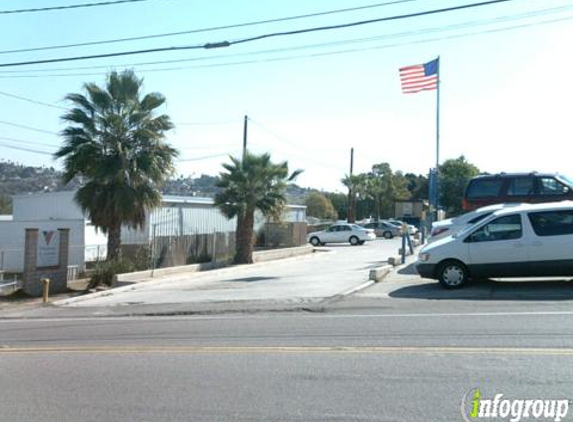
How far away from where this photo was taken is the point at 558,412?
541 centimetres

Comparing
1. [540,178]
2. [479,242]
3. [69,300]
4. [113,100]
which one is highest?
[113,100]

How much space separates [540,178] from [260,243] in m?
20.6

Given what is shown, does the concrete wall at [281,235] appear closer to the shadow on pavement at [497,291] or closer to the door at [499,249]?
the shadow on pavement at [497,291]

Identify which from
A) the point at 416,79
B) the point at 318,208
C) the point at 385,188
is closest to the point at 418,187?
the point at 385,188

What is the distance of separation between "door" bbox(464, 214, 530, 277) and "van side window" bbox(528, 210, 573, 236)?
0.97 feet

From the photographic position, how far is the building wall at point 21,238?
2861 cm

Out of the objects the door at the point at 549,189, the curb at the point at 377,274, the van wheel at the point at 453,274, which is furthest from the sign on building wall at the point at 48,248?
the door at the point at 549,189

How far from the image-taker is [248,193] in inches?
1096

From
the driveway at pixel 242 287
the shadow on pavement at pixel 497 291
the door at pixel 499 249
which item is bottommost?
the driveway at pixel 242 287

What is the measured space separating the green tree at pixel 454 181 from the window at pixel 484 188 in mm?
57615

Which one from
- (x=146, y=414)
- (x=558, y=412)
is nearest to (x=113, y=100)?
(x=146, y=414)

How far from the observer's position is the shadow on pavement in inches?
496

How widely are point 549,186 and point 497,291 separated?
24.3 ft

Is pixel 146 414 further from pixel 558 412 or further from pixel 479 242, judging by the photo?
→ pixel 479 242
